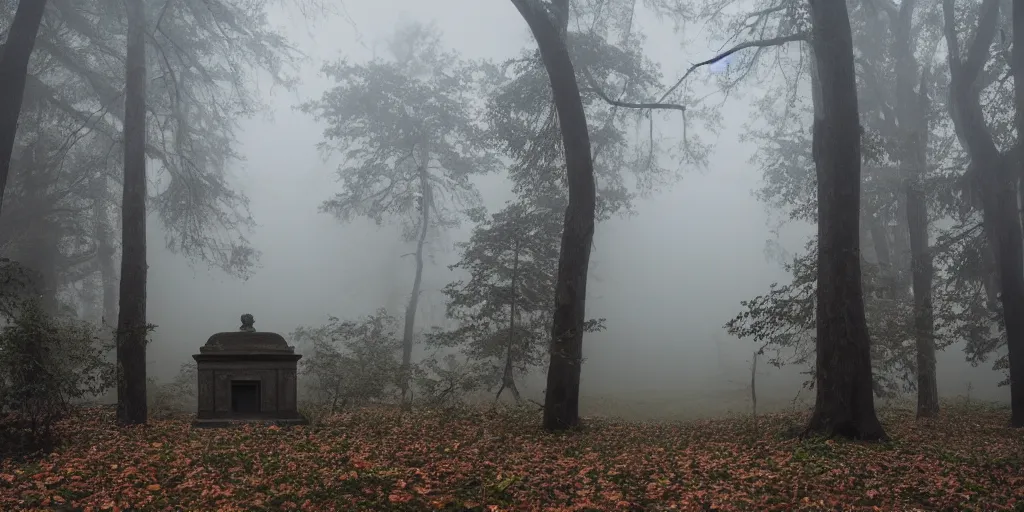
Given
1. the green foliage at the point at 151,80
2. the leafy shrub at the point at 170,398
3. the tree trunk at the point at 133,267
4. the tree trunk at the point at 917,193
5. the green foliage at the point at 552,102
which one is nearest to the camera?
the tree trunk at the point at 133,267

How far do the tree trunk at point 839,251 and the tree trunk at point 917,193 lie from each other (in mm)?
5179

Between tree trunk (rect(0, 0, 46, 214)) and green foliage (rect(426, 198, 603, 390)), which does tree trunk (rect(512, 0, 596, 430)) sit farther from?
tree trunk (rect(0, 0, 46, 214))

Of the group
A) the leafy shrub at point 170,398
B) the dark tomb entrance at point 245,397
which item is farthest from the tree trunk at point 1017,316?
the leafy shrub at point 170,398

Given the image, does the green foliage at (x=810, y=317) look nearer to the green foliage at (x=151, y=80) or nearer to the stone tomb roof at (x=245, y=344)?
the stone tomb roof at (x=245, y=344)

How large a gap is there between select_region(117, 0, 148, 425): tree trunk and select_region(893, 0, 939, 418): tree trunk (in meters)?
13.9

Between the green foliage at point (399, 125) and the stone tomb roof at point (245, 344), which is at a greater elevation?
the green foliage at point (399, 125)

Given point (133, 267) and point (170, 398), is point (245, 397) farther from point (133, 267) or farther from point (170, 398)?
point (170, 398)

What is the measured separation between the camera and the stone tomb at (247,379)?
36.2 ft

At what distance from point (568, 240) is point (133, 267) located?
23.8 feet

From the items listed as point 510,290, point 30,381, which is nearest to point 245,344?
point 30,381

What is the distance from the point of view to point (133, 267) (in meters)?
11.1

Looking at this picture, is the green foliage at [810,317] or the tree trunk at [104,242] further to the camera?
the tree trunk at [104,242]

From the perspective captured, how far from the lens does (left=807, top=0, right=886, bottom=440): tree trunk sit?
820 centimetres

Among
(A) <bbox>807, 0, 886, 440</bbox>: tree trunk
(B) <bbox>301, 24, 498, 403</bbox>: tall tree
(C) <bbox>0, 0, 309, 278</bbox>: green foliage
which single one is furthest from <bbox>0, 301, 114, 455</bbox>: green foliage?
(B) <bbox>301, 24, 498, 403</bbox>: tall tree
